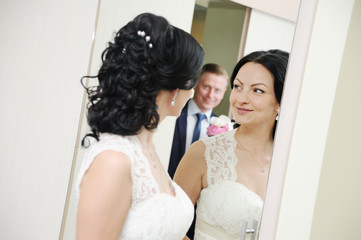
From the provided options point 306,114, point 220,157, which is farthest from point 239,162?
point 306,114

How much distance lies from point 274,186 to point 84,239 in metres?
0.83

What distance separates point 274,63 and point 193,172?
528mm

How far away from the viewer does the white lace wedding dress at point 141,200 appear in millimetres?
1292

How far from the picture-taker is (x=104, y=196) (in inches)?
46.9

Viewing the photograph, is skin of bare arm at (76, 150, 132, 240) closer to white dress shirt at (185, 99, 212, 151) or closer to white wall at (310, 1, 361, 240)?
white dress shirt at (185, 99, 212, 151)

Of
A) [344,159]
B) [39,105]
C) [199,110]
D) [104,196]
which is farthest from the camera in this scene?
[39,105]

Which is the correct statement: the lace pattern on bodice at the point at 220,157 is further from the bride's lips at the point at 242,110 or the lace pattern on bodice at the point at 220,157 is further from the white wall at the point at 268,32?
the white wall at the point at 268,32

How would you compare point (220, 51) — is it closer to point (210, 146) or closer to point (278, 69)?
point (278, 69)

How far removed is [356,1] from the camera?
5.83 ft

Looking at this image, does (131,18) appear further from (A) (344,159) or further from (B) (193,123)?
(A) (344,159)

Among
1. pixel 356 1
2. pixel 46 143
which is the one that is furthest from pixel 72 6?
pixel 356 1

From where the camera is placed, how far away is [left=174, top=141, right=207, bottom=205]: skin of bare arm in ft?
5.49

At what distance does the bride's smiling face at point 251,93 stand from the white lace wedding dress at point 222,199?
92 millimetres

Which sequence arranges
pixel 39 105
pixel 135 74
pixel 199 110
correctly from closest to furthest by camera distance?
pixel 135 74 → pixel 199 110 → pixel 39 105
